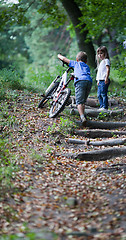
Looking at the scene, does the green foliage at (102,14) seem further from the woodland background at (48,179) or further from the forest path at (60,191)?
the forest path at (60,191)

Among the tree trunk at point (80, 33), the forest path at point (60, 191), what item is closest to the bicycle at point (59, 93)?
the forest path at point (60, 191)

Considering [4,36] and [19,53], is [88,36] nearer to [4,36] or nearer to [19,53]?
[4,36]

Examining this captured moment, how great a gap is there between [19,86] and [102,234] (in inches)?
287

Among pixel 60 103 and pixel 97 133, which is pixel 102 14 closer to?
pixel 60 103

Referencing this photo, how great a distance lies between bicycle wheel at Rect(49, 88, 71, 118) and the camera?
6.52 meters

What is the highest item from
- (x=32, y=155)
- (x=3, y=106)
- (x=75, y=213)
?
→ (x=3, y=106)

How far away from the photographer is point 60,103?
6.75 metres

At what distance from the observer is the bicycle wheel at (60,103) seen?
6520mm

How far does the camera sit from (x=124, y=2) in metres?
11.3

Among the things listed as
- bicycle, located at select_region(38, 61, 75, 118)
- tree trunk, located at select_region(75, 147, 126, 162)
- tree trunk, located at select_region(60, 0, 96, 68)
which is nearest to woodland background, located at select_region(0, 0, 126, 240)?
tree trunk, located at select_region(75, 147, 126, 162)

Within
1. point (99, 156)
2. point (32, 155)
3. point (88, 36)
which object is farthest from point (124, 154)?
point (88, 36)

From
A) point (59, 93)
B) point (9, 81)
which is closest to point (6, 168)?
point (59, 93)

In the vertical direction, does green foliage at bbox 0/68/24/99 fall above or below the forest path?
above

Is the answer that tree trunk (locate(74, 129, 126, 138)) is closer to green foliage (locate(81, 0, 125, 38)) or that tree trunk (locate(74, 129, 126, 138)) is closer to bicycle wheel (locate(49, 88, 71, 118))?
bicycle wheel (locate(49, 88, 71, 118))
